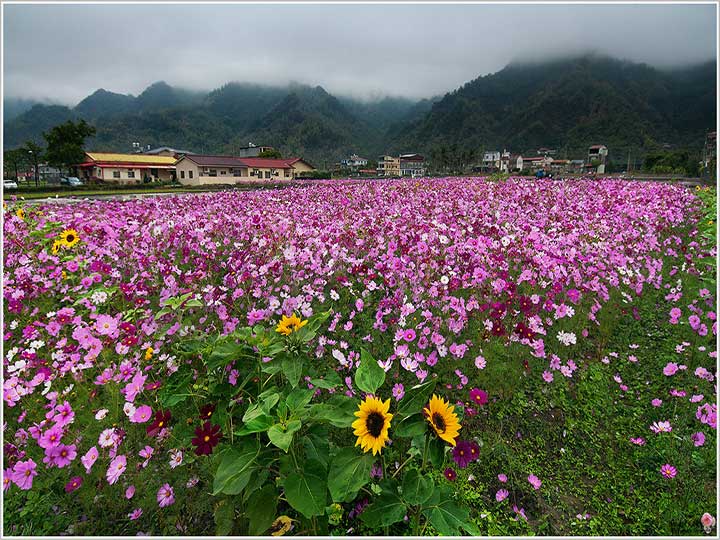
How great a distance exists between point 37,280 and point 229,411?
11.3 ft

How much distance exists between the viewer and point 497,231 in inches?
203

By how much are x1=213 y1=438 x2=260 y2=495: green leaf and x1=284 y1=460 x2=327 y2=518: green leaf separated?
15 cm

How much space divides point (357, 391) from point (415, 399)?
1.02 m

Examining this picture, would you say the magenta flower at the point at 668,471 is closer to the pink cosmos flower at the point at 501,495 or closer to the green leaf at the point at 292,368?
the pink cosmos flower at the point at 501,495

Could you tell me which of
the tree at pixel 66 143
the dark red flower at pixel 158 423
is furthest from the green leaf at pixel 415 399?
the tree at pixel 66 143

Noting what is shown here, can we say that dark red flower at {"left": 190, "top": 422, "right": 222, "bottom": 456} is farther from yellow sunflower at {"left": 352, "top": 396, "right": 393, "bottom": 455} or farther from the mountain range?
the mountain range

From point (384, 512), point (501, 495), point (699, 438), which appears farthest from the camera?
point (699, 438)

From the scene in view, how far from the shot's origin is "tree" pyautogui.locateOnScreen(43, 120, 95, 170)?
4641cm

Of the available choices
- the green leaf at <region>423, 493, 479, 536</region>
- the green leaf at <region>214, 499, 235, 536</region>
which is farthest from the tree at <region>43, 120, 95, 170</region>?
the green leaf at <region>423, 493, 479, 536</region>

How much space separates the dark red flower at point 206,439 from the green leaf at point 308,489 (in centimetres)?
49

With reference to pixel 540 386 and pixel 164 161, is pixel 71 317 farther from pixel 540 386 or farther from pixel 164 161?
pixel 164 161

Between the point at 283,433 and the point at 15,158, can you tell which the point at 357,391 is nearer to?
the point at 283,433

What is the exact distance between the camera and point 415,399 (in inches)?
59.5

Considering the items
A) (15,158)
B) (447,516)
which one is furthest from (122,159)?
(447,516)
